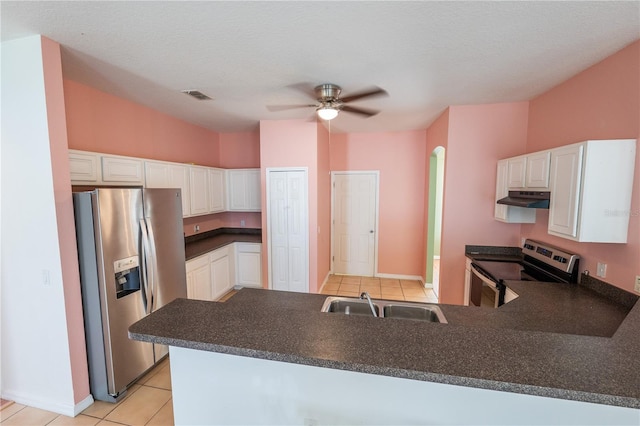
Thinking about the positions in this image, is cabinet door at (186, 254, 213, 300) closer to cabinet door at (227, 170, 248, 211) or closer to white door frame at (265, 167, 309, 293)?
white door frame at (265, 167, 309, 293)

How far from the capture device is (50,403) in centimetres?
210

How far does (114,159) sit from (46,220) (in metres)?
1.06

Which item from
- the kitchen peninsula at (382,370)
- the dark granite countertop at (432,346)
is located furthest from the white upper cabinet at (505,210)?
the kitchen peninsula at (382,370)

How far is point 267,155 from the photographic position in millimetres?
4031

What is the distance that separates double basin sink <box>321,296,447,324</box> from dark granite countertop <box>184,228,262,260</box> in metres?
2.27

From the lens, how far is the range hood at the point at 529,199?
2293mm

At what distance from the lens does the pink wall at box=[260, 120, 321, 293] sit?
3.90 meters

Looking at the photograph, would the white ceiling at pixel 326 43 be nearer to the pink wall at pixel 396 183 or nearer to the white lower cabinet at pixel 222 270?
the pink wall at pixel 396 183

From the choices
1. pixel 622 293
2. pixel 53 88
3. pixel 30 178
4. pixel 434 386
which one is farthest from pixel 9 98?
pixel 622 293

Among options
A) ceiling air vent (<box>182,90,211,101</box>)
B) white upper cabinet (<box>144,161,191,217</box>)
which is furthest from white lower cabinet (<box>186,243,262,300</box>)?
ceiling air vent (<box>182,90,211,101</box>)

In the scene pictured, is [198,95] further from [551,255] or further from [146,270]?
[551,255]

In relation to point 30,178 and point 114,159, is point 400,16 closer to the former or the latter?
point 30,178

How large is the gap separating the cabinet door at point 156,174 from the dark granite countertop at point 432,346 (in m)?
2.23

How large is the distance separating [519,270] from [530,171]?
0.99 m
